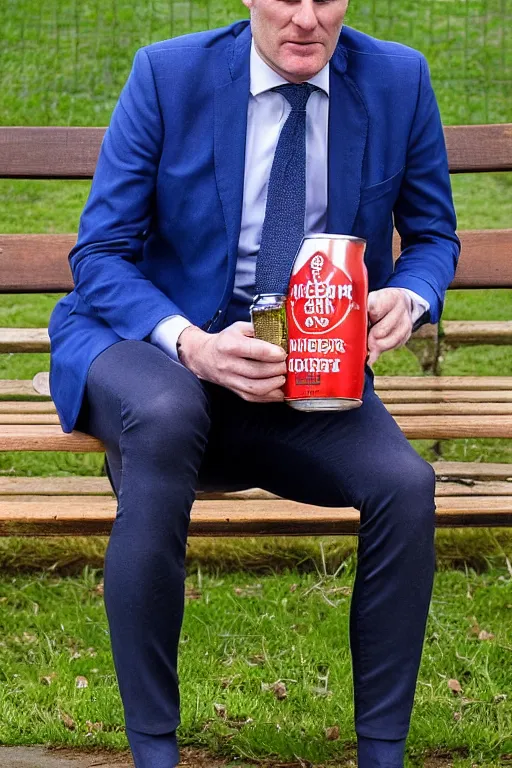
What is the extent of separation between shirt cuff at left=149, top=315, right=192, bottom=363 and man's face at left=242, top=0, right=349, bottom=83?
1.77ft

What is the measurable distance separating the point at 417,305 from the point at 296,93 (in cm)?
49

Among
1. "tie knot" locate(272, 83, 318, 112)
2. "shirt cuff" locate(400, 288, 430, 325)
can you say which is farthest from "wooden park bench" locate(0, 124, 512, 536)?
"tie knot" locate(272, 83, 318, 112)

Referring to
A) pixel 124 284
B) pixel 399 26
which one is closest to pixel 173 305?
pixel 124 284

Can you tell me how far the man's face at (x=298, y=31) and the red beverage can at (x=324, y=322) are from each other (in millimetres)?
504

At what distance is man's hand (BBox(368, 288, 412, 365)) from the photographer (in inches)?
90.0

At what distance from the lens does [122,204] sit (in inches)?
97.0

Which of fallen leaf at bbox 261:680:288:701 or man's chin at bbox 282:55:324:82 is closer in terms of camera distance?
man's chin at bbox 282:55:324:82

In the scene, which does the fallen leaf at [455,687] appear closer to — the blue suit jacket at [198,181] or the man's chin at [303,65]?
the blue suit jacket at [198,181]

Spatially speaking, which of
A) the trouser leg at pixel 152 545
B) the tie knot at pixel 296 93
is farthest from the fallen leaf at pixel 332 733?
the tie knot at pixel 296 93

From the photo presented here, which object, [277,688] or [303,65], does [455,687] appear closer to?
[277,688]

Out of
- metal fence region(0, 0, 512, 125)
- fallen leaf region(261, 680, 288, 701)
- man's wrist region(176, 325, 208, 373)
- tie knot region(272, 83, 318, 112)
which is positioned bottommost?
fallen leaf region(261, 680, 288, 701)

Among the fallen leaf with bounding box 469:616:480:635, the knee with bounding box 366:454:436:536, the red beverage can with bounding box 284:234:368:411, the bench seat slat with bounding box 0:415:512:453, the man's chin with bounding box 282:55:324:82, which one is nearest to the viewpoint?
the red beverage can with bounding box 284:234:368:411

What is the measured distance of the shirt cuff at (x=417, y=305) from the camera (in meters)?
2.42

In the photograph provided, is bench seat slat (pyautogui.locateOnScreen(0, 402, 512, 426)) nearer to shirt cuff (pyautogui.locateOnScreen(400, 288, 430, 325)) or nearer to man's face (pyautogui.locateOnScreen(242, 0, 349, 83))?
shirt cuff (pyautogui.locateOnScreen(400, 288, 430, 325))
